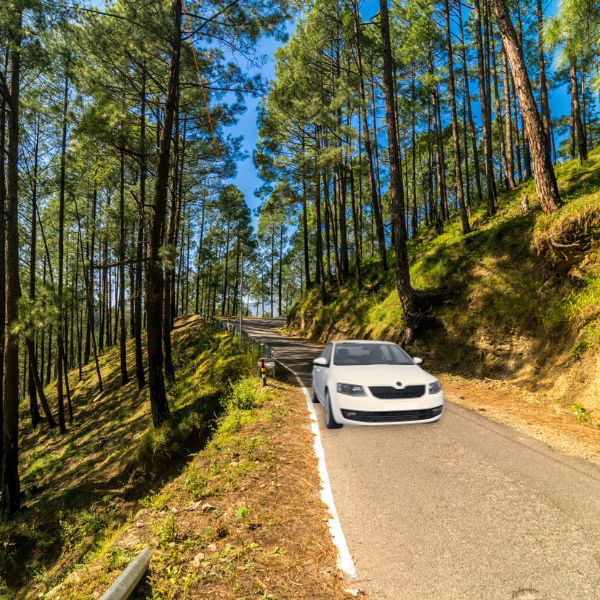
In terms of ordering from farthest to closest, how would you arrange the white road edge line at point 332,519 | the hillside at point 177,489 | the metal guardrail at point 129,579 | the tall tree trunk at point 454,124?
the tall tree trunk at point 454,124
the hillside at point 177,489
the white road edge line at point 332,519
the metal guardrail at point 129,579

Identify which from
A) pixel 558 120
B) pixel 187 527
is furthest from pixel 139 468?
pixel 558 120

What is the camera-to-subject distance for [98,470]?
34.6ft

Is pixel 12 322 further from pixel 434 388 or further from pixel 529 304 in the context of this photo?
pixel 529 304

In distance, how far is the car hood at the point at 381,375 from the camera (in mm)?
5133

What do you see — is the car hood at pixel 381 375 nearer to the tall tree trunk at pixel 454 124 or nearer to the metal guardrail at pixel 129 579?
the metal guardrail at pixel 129 579

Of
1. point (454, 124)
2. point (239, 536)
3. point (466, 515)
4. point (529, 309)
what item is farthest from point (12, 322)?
point (454, 124)

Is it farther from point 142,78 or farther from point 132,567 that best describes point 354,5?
point 132,567

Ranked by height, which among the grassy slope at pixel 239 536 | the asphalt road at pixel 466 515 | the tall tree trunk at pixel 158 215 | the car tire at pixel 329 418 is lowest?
the grassy slope at pixel 239 536

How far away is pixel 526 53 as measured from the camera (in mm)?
22812

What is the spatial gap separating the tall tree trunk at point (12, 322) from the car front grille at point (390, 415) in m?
8.53

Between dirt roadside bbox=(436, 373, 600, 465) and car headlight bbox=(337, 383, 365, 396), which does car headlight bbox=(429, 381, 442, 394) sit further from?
dirt roadside bbox=(436, 373, 600, 465)

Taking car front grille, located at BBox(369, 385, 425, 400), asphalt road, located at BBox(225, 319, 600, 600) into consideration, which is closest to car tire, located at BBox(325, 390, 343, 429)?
asphalt road, located at BBox(225, 319, 600, 600)

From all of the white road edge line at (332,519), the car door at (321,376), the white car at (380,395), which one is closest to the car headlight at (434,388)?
the white car at (380,395)

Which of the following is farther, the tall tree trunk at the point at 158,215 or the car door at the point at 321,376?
the tall tree trunk at the point at 158,215
